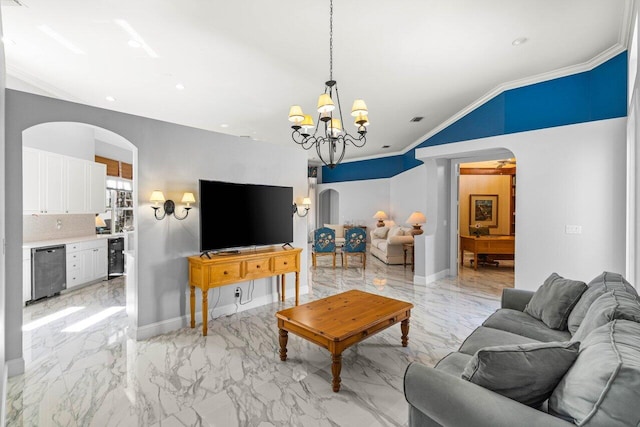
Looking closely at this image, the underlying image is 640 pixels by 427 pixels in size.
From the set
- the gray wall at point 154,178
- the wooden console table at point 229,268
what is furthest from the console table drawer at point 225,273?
the gray wall at point 154,178

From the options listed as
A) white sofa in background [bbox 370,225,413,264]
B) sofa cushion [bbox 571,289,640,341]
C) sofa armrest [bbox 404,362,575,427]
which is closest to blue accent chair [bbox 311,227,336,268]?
white sofa in background [bbox 370,225,413,264]

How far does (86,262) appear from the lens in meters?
5.30

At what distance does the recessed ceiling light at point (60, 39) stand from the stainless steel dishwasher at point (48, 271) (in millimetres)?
2963

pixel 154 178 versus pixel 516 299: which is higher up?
pixel 154 178

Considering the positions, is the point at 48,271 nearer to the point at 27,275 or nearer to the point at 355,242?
the point at 27,275

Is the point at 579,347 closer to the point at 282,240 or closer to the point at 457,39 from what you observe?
the point at 457,39

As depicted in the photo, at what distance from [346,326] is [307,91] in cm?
343

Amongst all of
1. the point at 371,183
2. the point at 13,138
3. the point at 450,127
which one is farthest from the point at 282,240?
the point at 371,183

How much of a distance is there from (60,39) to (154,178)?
1643mm

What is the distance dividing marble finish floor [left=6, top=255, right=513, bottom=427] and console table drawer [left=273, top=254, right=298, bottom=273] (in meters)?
0.60

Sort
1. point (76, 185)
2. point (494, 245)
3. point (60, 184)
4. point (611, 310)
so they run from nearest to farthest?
point (611, 310) → point (60, 184) → point (76, 185) → point (494, 245)

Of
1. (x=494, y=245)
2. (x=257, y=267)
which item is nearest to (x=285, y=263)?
(x=257, y=267)

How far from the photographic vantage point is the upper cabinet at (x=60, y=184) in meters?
4.67

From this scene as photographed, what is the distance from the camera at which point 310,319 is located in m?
2.64
